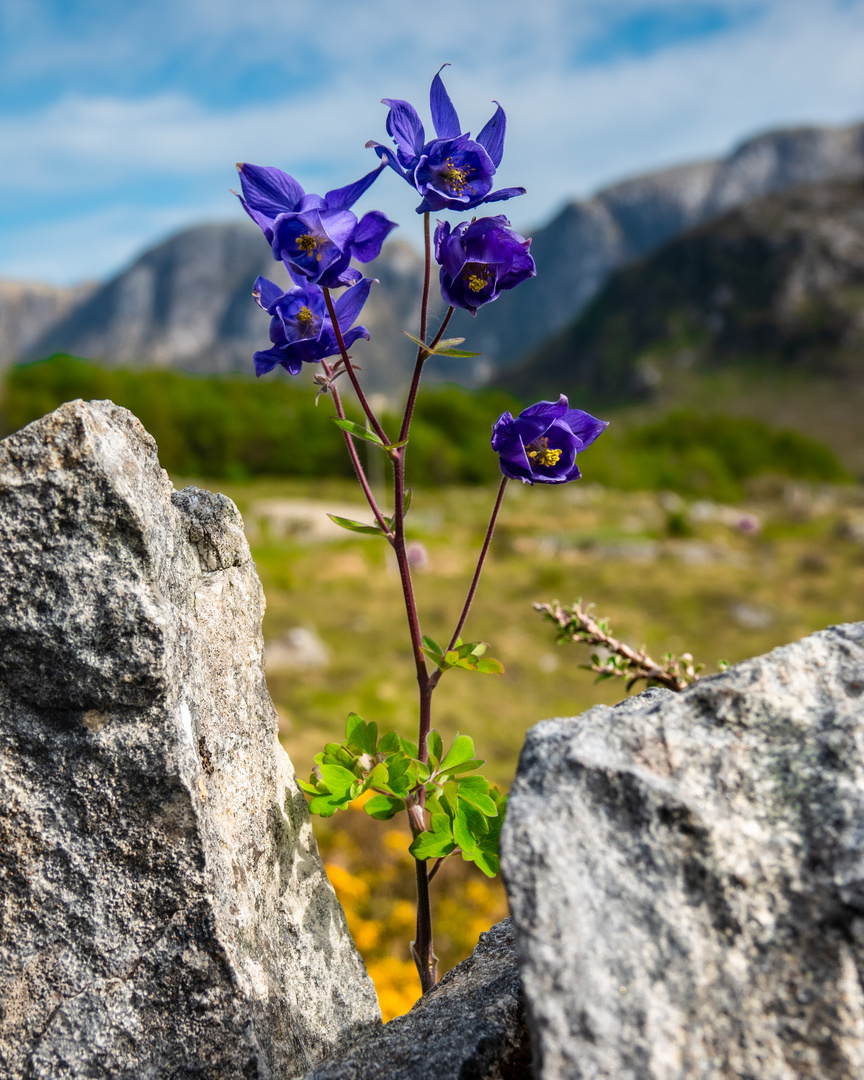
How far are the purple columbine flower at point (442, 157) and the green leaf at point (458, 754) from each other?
1.38 m

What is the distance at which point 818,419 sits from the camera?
109 meters

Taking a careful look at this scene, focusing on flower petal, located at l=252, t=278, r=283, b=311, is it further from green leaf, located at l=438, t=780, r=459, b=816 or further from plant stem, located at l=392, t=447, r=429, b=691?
green leaf, located at l=438, t=780, r=459, b=816

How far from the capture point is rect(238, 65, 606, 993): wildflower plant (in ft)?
5.98

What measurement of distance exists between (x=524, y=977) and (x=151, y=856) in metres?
0.92

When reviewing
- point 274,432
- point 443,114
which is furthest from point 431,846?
point 274,432

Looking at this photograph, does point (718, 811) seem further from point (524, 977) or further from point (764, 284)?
point (764, 284)

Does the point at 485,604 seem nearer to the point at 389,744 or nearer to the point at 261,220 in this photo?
the point at 389,744

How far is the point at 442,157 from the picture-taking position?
180 centimetres

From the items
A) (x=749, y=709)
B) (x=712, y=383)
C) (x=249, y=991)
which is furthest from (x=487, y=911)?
(x=712, y=383)

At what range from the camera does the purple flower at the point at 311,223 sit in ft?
5.96

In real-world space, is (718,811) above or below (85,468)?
below

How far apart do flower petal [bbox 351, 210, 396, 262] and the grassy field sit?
4.79 meters

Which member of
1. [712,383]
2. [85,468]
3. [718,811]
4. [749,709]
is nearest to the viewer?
[718,811]

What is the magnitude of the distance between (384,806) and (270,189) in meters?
1.59
